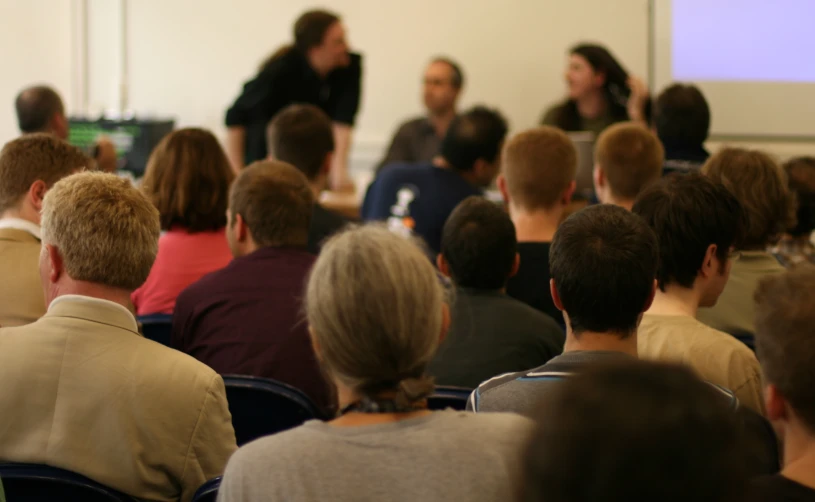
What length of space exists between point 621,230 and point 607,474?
1086mm

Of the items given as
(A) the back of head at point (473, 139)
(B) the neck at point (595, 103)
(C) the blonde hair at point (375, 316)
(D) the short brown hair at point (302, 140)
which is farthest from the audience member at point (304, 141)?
(C) the blonde hair at point (375, 316)

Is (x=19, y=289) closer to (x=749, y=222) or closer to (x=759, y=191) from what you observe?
(x=749, y=222)

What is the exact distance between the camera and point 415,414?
1228 millimetres

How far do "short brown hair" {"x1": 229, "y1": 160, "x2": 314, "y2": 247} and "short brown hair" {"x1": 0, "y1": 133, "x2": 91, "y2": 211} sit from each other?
49cm

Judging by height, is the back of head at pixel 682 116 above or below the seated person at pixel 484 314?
above

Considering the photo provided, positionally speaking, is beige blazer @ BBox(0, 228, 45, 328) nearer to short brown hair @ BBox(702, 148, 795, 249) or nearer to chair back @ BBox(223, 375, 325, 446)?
chair back @ BBox(223, 375, 325, 446)

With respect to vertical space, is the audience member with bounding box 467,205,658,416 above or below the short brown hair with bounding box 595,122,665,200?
below

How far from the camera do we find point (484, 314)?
7.60ft

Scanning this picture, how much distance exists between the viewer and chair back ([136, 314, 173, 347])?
2584 mm

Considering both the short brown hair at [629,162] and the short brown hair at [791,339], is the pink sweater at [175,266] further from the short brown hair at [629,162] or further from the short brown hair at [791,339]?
the short brown hair at [791,339]

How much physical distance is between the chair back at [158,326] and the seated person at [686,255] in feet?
4.33

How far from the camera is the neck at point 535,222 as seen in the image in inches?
123

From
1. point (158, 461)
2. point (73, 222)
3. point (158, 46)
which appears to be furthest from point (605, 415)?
point (158, 46)

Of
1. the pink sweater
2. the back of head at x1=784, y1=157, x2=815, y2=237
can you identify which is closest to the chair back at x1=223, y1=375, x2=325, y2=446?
the pink sweater
